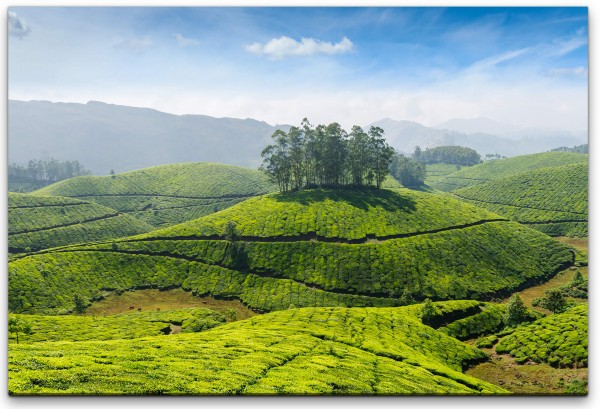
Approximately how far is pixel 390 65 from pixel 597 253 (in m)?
27.6

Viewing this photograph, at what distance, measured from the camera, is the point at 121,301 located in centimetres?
6650

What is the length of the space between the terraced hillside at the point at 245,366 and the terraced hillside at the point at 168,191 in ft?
418

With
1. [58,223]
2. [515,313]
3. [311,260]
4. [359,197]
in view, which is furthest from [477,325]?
[58,223]

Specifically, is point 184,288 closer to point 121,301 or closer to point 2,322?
point 121,301

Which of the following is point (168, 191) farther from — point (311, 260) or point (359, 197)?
point (311, 260)

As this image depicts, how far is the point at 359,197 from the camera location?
327 feet

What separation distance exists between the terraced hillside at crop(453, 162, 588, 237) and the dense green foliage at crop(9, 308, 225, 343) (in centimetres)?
10819

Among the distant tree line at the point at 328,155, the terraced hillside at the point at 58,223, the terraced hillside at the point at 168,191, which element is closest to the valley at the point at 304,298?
the terraced hillside at the point at 58,223

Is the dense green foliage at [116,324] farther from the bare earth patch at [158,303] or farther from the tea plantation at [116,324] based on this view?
the bare earth patch at [158,303]

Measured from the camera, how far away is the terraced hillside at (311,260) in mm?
66062

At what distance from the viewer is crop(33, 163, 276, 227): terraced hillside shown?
519 feet

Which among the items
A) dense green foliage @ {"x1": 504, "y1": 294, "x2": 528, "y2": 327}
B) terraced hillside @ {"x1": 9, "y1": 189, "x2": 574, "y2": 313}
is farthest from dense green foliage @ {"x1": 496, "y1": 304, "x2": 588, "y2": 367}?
terraced hillside @ {"x1": 9, "y1": 189, "x2": 574, "y2": 313}

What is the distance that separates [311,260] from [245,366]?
1929 inches

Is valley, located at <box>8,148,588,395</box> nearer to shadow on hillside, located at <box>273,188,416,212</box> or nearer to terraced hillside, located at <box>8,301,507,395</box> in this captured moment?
terraced hillside, located at <box>8,301,507,395</box>
